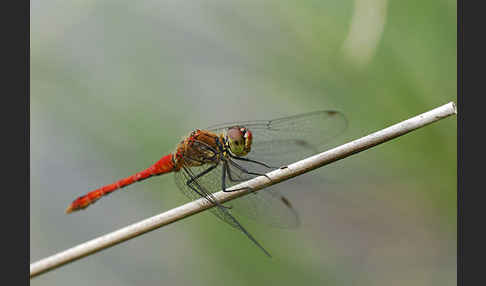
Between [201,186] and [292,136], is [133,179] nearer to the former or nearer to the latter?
[201,186]

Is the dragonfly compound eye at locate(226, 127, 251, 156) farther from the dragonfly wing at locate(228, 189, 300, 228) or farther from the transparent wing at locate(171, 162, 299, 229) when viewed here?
the dragonfly wing at locate(228, 189, 300, 228)

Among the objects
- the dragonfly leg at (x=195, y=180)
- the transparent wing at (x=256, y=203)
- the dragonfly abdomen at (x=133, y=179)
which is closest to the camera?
the dragonfly leg at (x=195, y=180)

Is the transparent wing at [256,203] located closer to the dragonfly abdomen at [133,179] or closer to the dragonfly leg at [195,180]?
the dragonfly leg at [195,180]

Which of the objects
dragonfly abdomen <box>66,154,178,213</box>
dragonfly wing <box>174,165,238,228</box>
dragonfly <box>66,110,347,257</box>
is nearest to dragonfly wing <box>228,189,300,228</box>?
dragonfly <box>66,110,347,257</box>

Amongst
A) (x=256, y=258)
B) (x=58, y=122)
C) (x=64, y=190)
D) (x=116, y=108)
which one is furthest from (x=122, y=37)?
(x=256, y=258)

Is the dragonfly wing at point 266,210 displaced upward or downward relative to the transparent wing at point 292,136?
downward

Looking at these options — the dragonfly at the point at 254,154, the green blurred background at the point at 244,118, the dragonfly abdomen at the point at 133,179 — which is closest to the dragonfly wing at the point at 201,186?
the dragonfly at the point at 254,154

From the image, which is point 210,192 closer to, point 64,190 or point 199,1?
point 199,1
